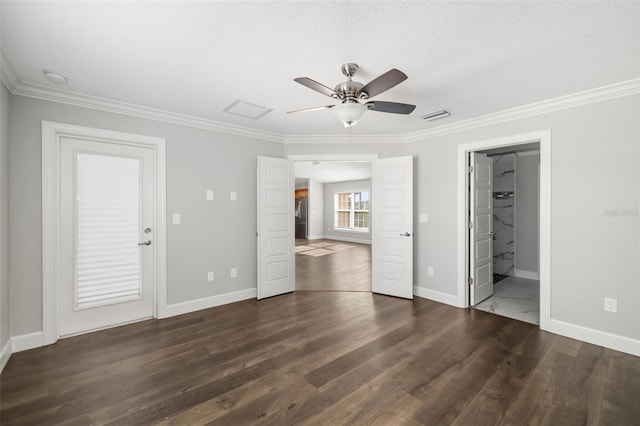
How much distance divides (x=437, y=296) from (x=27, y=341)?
4.68 meters

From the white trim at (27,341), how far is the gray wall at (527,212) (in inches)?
285

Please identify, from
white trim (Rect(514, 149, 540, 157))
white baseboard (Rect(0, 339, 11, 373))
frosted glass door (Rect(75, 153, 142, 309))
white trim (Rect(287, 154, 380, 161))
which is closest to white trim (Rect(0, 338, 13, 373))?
white baseboard (Rect(0, 339, 11, 373))

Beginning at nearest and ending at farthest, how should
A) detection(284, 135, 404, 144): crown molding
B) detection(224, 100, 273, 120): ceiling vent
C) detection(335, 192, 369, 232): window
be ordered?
detection(224, 100, 273, 120): ceiling vent < detection(284, 135, 404, 144): crown molding < detection(335, 192, 369, 232): window

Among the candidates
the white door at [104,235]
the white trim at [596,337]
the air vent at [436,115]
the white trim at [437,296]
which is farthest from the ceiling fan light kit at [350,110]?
the white trim at [596,337]

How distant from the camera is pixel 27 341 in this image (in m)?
2.69

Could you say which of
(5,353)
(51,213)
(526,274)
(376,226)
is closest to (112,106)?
(51,213)

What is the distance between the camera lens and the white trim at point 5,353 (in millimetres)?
2355

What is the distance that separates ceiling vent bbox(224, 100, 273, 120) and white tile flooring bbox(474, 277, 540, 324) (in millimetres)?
3758

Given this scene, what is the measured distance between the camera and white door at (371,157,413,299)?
416 centimetres

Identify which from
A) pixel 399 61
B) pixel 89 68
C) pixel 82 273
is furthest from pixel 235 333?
pixel 399 61

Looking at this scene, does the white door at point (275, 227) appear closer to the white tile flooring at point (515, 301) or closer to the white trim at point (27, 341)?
the white trim at point (27, 341)

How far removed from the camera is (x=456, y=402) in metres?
1.96

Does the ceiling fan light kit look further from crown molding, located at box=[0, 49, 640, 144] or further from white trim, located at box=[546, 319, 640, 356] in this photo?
white trim, located at box=[546, 319, 640, 356]

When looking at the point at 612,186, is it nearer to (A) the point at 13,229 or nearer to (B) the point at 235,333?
(B) the point at 235,333
